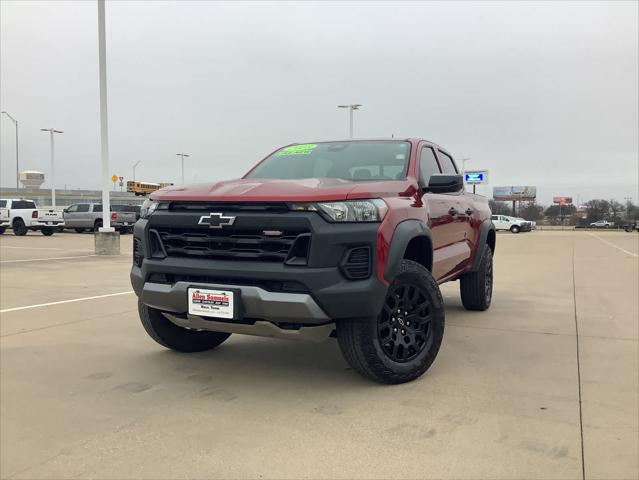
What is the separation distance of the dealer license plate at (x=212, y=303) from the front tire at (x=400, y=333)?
737 mm

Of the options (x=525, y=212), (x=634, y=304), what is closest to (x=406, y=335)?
(x=634, y=304)

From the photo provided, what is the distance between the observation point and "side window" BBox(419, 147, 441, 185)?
488 centimetres

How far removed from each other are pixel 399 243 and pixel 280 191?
0.86m

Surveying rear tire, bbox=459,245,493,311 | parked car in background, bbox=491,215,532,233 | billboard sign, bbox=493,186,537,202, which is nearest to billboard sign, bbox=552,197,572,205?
billboard sign, bbox=493,186,537,202

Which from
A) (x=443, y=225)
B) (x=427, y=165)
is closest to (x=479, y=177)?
(x=427, y=165)

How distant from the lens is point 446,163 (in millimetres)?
6094

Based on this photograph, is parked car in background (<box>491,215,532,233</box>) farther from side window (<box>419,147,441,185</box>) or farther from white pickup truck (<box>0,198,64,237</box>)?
side window (<box>419,147,441,185</box>)

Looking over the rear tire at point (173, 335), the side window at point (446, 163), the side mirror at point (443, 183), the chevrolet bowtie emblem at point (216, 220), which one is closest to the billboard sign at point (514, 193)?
the side window at point (446, 163)

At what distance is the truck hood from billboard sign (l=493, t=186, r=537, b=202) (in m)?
112

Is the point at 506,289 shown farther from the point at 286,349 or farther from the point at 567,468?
the point at 567,468

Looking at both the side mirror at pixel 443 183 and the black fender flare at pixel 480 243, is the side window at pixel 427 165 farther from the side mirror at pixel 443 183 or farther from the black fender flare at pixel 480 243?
the black fender flare at pixel 480 243

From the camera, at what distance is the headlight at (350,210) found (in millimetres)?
3469

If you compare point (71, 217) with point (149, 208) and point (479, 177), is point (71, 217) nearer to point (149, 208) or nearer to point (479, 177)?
point (149, 208)

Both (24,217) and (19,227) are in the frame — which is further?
(19,227)
